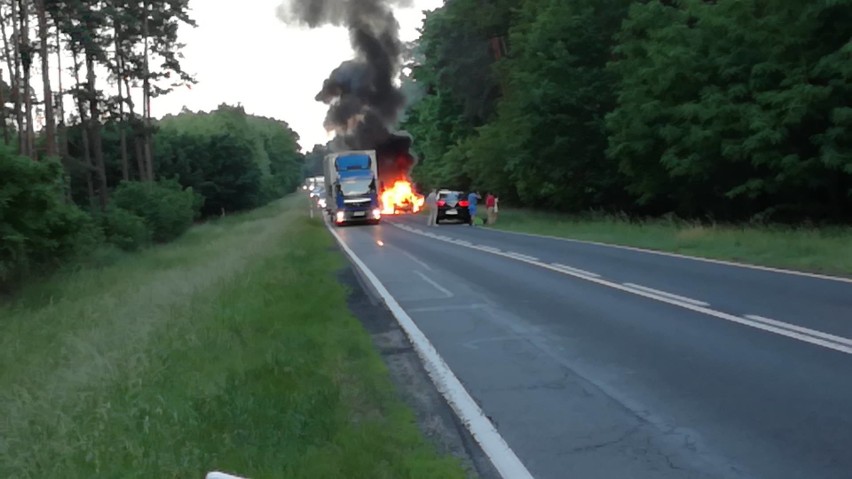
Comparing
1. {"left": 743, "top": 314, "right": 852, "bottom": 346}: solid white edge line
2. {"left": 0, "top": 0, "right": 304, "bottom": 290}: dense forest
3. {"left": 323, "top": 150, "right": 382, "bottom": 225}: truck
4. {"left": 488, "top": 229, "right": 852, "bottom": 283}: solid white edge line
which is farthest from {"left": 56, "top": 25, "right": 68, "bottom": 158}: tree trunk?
{"left": 743, "top": 314, "right": 852, "bottom": 346}: solid white edge line

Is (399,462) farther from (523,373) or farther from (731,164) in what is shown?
(731,164)

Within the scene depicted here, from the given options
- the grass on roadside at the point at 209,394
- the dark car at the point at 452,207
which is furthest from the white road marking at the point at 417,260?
the dark car at the point at 452,207

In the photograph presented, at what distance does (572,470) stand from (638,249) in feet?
68.3

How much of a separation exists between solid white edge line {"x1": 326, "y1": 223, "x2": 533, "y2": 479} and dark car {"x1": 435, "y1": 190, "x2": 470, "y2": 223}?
36.3 m

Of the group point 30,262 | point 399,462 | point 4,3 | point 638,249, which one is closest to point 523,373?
point 399,462

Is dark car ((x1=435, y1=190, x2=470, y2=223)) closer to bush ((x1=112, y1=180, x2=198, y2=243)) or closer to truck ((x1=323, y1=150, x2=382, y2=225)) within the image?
truck ((x1=323, y1=150, x2=382, y2=225))

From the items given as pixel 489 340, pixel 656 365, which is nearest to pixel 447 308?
pixel 489 340

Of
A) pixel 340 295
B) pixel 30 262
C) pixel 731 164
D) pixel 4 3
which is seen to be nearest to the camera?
pixel 340 295

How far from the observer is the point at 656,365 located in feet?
32.7

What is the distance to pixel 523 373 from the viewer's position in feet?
32.9

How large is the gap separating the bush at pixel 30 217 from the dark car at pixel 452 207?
26901 millimetres

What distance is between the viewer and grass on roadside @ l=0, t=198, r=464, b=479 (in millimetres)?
6711

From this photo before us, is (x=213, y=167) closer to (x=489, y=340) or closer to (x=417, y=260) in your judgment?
(x=417, y=260)

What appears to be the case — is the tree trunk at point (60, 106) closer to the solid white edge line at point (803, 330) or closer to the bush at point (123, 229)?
the bush at point (123, 229)
